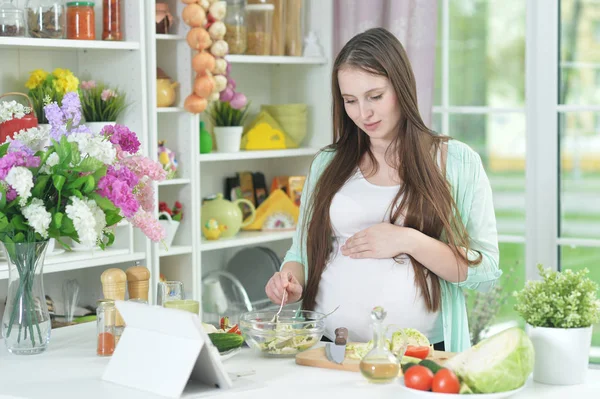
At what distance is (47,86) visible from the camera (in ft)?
10.1

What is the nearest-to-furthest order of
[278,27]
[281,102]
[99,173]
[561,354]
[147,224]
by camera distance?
[561,354], [99,173], [147,224], [278,27], [281,102]

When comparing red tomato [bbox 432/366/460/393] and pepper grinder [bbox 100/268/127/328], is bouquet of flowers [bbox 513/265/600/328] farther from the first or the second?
pepper grinder [bbox 100/268/127/328]

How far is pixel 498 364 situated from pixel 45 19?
2.12m

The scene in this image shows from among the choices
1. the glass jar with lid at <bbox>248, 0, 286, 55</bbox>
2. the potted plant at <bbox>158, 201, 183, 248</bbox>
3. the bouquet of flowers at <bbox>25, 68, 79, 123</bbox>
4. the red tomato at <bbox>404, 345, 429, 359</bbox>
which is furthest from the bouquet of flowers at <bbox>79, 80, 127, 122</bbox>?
the red tomato at <bbox>404, 345, 429, 359</bbox>

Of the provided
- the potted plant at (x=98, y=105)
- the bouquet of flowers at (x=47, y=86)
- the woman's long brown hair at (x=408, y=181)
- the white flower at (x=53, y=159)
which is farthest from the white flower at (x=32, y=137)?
the potted plant at (x=98, y=105)

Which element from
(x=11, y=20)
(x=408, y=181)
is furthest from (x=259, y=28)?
(x=408, y=181)

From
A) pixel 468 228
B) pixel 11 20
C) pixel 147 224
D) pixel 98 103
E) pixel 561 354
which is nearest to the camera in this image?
pixel 561 354

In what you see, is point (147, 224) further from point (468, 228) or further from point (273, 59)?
point (273, 59)

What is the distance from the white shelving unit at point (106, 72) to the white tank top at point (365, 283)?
1160mm

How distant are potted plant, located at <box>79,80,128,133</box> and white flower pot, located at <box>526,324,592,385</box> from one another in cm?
196

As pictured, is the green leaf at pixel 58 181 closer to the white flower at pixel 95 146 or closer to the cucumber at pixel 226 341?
the white flower at pixel 95 146

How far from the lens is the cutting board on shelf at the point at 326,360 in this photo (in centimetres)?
183

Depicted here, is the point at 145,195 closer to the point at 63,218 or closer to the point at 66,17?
the point at 63,218

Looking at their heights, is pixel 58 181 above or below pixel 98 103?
below
